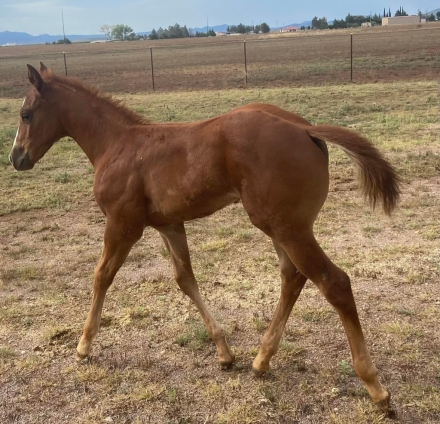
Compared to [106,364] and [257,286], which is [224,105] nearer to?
[257,286]

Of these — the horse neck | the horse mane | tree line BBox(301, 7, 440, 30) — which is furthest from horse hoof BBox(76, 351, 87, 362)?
tree line BBox(301, 7, 440, 30)

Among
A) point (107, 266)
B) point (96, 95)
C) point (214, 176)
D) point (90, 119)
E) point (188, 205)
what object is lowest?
point (107, 266)

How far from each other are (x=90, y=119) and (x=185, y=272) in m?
1.25

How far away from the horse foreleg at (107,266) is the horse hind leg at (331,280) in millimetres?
1083

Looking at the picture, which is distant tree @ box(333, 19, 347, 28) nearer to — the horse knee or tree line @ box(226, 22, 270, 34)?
tree line @ box(226, 22, 270, 34)

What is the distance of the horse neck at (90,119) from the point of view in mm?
3475

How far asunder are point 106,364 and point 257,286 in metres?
1.47

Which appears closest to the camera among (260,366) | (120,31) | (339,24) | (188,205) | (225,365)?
(188,205)

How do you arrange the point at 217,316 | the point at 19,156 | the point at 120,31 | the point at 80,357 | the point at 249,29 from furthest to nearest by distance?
the point at 120,31 → the point at 249,29 → the point at 217,316 → the point at 19,156 → the point at 80,357

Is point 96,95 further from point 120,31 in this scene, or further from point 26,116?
point 120,31

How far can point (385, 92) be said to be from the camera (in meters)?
15.2

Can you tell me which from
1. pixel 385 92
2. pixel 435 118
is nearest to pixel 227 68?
pixel 385 92

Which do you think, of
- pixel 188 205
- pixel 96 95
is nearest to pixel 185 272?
pixel 188 205

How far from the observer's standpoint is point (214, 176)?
2.79m
